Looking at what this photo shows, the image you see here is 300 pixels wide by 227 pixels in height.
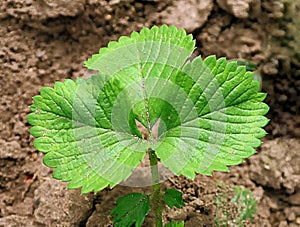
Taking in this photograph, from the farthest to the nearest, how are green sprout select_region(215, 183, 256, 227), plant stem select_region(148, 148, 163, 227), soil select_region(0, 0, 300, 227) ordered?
soil select_region(0, 0, 300, 227)
green sprout select_region(215, 183, 256, 227)
plant stem select_region(148, 148, 163, 227)

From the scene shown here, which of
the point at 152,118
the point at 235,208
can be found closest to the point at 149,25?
the point at 152,118

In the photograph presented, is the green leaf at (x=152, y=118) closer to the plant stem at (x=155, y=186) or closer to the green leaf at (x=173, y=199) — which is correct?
the plant stem at (x=155, y=186)

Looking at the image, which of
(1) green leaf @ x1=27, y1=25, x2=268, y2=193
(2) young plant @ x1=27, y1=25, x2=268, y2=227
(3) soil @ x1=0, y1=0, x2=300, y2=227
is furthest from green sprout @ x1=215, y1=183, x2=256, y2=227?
(1) green leaf @ x1=27, y1=25, x2=268, y2=193

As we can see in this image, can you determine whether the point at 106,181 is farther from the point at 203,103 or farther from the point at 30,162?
the point at 30,162

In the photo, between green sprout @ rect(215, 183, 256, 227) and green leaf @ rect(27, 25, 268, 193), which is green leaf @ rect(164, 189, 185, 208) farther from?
green sprout @ rect(215, 183, 256, 227)

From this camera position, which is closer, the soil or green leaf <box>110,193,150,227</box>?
green leaf <box>110,193,150,227</box>

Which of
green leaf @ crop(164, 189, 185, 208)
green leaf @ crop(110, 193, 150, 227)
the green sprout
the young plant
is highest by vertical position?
the young plant

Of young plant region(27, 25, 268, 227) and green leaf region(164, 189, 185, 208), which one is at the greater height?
young plant region(27, 25, 268, 227)

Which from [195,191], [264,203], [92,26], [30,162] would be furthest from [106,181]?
[92,26]
